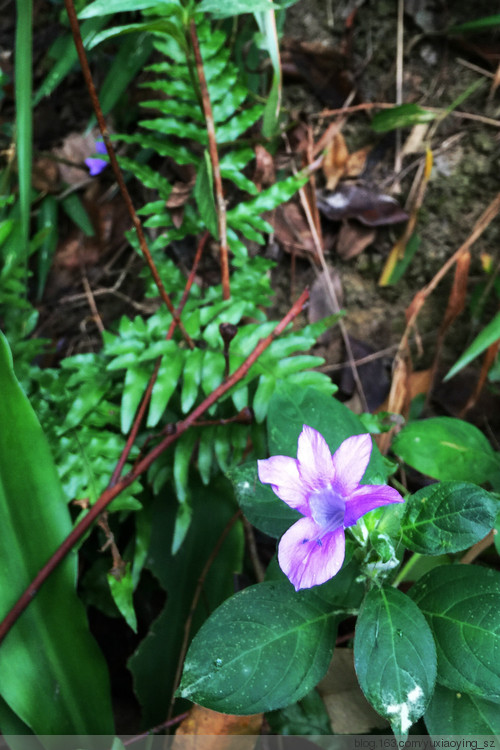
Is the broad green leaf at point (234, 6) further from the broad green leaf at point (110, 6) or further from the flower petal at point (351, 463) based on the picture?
the flower petal at point (351, 463)

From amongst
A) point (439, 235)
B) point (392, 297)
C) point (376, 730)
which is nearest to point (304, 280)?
point (392, 297)

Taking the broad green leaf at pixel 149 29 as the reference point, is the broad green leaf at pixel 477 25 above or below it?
below

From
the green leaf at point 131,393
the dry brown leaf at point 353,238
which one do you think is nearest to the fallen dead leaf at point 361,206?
the dry brown leaf at point 353,238

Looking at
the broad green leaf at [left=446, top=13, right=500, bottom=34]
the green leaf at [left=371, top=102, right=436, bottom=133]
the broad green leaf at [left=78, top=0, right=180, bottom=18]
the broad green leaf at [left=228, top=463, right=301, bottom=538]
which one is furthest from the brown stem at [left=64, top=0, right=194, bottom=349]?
the broad green leaf at [left=446, top=13, right=500, bottom=34]

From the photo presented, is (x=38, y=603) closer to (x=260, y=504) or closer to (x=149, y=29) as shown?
(x=260, y=504)

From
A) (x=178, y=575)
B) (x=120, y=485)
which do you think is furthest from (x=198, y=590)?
(x=120, y=485)

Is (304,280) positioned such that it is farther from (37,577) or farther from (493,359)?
(37,577)
